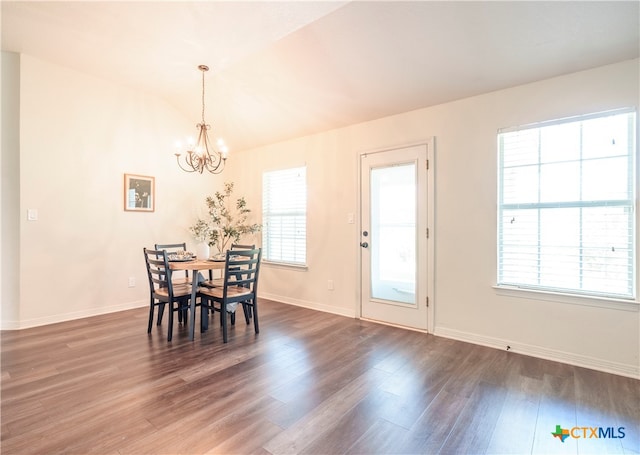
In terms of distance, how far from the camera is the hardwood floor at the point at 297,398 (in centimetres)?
168

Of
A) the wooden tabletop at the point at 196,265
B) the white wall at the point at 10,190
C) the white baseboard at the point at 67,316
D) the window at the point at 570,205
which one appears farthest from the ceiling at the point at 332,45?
the white baseboard at the point at 67,316

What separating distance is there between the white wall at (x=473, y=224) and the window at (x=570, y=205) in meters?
0.11

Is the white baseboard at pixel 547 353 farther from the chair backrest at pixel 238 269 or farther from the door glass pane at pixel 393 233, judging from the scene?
the chair backrest at pixel 238 269

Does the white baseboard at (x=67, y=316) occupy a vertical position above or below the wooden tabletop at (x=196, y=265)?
below

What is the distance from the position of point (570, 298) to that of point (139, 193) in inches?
199

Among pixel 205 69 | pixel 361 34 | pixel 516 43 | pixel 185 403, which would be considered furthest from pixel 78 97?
pixel 516 43

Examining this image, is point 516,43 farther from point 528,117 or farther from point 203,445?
point 203,445

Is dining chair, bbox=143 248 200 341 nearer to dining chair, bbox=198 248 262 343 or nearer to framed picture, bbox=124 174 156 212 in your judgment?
dining chair, bbox=198 248 262 343

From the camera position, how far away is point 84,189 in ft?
13.0

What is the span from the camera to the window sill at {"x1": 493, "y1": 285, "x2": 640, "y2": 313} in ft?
7.90

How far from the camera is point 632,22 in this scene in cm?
214

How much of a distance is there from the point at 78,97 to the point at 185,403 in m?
3.88

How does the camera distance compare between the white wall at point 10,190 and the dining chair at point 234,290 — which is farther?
the white wall at point 10,190

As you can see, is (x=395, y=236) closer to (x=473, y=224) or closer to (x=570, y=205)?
(x=473, y=224)
